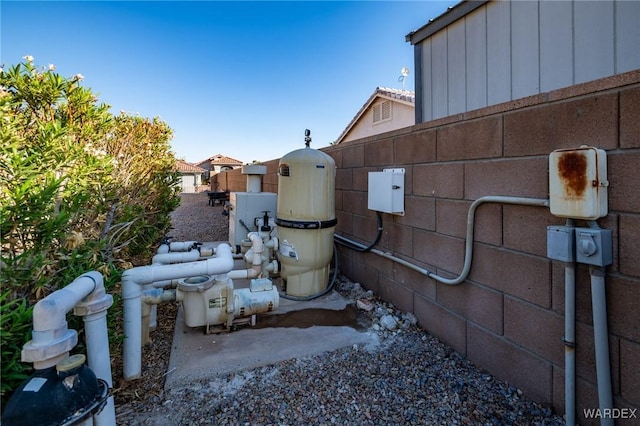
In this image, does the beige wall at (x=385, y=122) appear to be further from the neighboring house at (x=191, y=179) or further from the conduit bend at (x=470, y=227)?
the neighboring house at (x=191, y=179)

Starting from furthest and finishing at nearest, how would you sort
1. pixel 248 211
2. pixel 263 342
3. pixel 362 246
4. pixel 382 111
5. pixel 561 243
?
pixel 382 111 → pixel 248 211 → pixel 362 246 → pixel 263 342 → pixel 561 243

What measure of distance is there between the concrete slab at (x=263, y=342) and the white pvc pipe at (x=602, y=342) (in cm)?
134


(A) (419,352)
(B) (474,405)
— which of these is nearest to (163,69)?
(A) (419,352)

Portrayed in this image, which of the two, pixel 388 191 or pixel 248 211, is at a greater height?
pixel 388 191

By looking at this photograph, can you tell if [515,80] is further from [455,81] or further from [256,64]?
[256,64]

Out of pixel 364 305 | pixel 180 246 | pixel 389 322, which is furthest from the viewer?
pixel 180 246

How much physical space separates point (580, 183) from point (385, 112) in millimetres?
9146

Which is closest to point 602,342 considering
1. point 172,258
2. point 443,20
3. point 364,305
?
point 364,305

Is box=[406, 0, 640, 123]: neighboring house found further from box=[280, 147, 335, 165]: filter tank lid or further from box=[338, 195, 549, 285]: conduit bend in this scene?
box=[280, 147, 335, 165]: filter tank lid

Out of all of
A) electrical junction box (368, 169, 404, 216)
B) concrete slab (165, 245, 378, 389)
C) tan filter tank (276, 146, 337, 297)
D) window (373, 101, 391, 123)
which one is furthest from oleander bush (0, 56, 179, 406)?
window (373, 101, 391, 123)

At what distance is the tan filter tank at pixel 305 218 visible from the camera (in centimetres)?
312

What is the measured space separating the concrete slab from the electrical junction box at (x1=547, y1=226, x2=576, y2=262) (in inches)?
55.7

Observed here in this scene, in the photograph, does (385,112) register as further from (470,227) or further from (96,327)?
(96,327)

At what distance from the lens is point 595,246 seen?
4.13 feet
